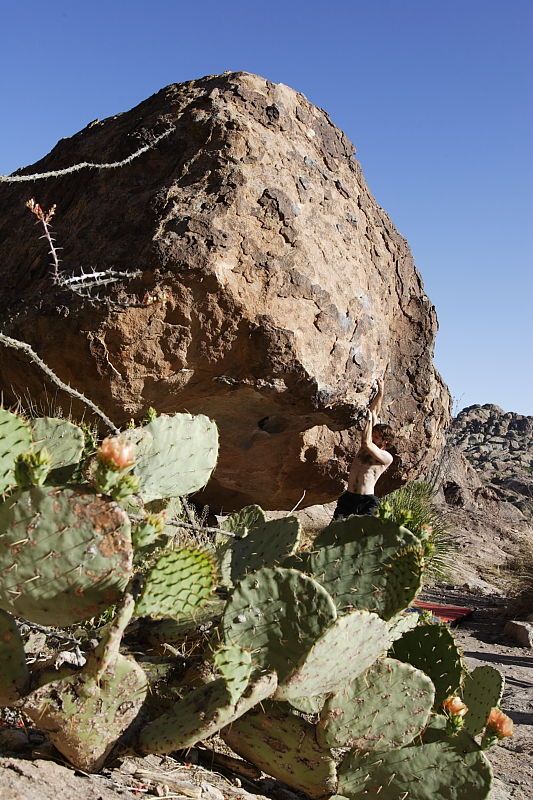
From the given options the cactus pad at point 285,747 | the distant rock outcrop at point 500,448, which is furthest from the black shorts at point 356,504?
the distant rock outcrop at point 500,448

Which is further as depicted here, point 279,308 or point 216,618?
point 279,308

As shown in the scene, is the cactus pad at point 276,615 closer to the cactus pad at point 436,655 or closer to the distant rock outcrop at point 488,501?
the cactus pad at point 436,655

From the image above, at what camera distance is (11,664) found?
92.6 inches

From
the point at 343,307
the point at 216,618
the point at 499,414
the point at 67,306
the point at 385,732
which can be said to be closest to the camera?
the point at 385,732

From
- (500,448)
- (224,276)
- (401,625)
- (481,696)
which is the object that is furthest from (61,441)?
(500,448)

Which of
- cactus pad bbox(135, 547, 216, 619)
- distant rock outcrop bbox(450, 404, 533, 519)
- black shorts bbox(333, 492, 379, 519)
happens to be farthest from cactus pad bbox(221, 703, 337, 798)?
distant rock outcrop bbox(450, 404, 533, 519)

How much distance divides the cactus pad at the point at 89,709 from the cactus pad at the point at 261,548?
34.3 inches

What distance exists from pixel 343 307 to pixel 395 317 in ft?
3.51

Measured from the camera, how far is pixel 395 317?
6.82 m

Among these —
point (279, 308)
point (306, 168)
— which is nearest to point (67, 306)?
point (279, 308)

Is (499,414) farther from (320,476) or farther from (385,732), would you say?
(385,732)

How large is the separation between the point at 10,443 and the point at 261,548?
4.31ft

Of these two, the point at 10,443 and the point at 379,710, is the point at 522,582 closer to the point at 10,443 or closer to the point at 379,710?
the point at 379,710

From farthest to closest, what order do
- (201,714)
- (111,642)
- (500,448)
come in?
1. (500,448)
2. (201,714)
3. (111,642)
